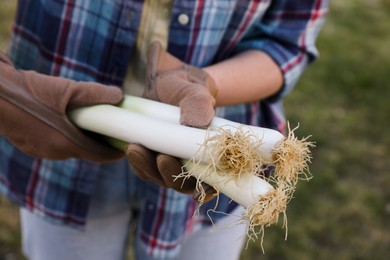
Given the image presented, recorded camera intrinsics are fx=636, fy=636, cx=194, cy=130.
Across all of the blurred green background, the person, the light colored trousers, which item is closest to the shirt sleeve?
the person

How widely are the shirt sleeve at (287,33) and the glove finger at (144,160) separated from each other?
47cm

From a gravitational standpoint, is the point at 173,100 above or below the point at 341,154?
above

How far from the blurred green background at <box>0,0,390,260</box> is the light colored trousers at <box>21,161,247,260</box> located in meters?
0.94

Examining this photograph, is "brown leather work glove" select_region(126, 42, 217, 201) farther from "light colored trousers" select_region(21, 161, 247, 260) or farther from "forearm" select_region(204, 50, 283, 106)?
"light colored trousers" select_region(21, 161, 247, 260)

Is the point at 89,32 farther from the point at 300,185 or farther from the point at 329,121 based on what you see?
the point at 329,121

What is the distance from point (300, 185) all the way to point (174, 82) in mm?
1792

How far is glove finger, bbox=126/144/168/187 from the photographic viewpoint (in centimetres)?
104

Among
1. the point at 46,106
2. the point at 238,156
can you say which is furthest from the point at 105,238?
the point at 238,156

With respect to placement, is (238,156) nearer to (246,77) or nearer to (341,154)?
(246,77)

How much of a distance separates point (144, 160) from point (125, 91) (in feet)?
1.09

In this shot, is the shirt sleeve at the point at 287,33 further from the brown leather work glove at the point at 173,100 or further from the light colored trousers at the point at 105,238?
the light colored trousers at the point at 105,238

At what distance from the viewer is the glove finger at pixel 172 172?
40.2 inches

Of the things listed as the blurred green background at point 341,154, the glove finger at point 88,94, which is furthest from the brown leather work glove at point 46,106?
the blurred green background at point 341,154

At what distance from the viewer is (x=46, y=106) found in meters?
1.12
